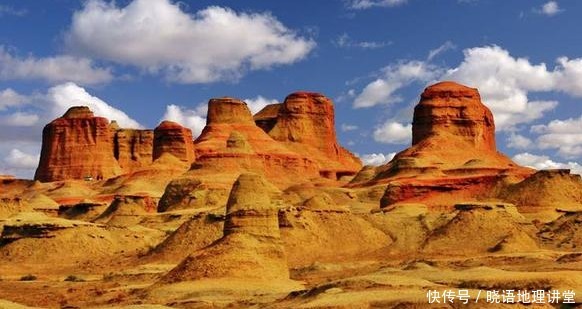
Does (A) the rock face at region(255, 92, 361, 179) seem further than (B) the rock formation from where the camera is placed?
No

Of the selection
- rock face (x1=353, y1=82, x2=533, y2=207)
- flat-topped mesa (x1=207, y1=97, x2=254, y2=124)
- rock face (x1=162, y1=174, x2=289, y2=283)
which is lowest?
rock face (x1=162, y1=174, x2=289, y2=283)

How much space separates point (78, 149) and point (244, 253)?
117136mm

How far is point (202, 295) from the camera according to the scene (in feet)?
107

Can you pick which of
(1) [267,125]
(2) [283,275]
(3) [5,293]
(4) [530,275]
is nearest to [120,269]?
(3) [5,293]

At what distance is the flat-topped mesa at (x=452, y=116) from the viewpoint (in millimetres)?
113938

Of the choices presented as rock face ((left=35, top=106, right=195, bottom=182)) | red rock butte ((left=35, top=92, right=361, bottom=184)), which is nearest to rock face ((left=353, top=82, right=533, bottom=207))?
red rock butte ((left=35, top=92, right=361, bottom=184))

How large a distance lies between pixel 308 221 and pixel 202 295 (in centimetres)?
2231

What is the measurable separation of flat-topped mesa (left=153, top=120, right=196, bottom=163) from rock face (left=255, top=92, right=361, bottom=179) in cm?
1316

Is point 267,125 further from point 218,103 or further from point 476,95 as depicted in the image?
point 476,95

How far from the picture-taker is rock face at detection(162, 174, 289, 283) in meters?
34.4

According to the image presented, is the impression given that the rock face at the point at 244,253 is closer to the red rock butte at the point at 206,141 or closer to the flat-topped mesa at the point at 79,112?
the red rock butte at the point at 206,141

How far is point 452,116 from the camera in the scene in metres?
114

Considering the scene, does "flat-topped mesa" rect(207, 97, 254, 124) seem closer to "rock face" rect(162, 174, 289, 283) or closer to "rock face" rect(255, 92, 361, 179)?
"rock face" rect(255, 92, 361, 179)

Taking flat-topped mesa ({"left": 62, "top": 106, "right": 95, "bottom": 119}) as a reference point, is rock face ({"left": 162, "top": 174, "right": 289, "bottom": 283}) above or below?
below
